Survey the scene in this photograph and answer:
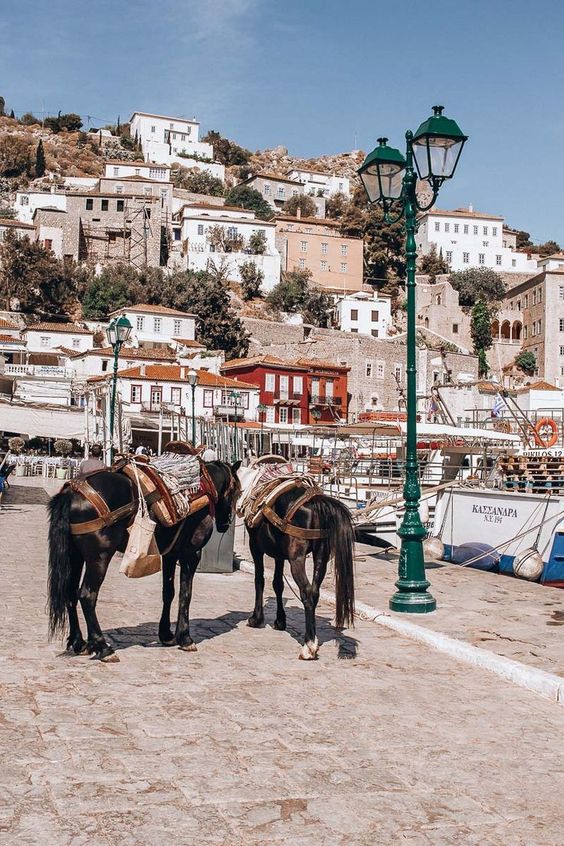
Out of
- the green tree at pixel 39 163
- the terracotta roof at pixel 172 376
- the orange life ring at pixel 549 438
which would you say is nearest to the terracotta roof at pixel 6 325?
the terracotta roof at pixel 172 376

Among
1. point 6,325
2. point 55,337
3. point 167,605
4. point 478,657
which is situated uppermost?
point 6,325

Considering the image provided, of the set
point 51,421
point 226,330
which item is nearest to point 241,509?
point 51,421

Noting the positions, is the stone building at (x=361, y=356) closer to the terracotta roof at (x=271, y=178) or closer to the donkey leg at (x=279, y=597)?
the terracotta roof at (x=271, y=178)

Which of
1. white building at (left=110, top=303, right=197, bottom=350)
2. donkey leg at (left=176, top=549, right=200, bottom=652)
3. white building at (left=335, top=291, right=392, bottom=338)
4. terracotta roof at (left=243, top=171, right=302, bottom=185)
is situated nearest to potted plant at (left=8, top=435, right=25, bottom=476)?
white building at (left=110, top=303, right=197, bottom=350)

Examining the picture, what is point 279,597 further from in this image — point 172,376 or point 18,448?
point 172,376

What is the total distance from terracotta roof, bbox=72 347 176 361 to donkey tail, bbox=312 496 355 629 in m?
59.4

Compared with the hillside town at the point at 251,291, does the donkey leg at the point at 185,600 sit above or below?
below

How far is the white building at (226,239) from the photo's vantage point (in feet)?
306

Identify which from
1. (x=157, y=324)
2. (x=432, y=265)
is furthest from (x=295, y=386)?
(x=432, y=265)

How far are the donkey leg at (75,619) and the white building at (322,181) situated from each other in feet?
427

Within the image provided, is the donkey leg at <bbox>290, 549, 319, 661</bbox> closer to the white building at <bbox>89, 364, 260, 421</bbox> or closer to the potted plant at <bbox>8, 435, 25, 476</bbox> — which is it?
the potted plant at <bbox>8, 435, 25, 476</bbox>

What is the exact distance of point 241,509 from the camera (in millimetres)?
8641

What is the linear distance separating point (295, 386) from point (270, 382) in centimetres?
279

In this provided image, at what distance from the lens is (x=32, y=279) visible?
264ft
